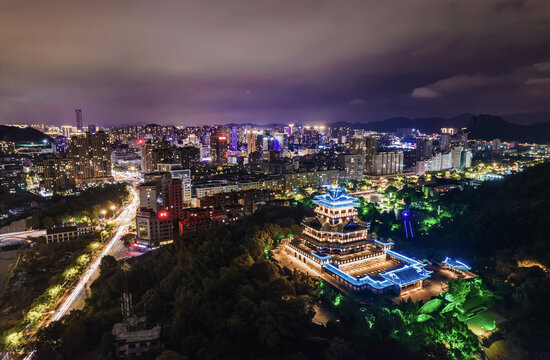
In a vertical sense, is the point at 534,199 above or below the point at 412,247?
above

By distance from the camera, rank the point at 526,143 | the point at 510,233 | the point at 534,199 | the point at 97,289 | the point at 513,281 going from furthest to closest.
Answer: the point at 526,143, the point at 534,199, the point at 510,233, the point at 97,289, the point at 513,281

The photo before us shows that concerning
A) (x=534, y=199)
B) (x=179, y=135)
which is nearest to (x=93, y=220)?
(x=534, y=199)

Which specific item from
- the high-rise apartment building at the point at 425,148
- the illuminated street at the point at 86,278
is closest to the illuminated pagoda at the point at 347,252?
the illuminated street at the point at 86,278

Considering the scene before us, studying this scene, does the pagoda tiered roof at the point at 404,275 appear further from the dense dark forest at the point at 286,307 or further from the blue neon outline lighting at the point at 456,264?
the blue neon outline lighting at the point at 456,264

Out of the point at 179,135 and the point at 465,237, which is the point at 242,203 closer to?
the point at 465,237

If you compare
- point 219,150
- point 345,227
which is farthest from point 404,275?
point 219,150

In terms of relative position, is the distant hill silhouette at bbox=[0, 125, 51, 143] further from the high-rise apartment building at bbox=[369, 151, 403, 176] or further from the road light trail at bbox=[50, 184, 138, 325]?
the high-rise apartment building at bbox=[369, 151, 403, 176]

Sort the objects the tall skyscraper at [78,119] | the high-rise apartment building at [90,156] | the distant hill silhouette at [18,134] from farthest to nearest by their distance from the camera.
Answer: the tall skyscraper at [78,119] → the distant hill silhouette at [18,134] → the high-rise apartment building at [90,156]
